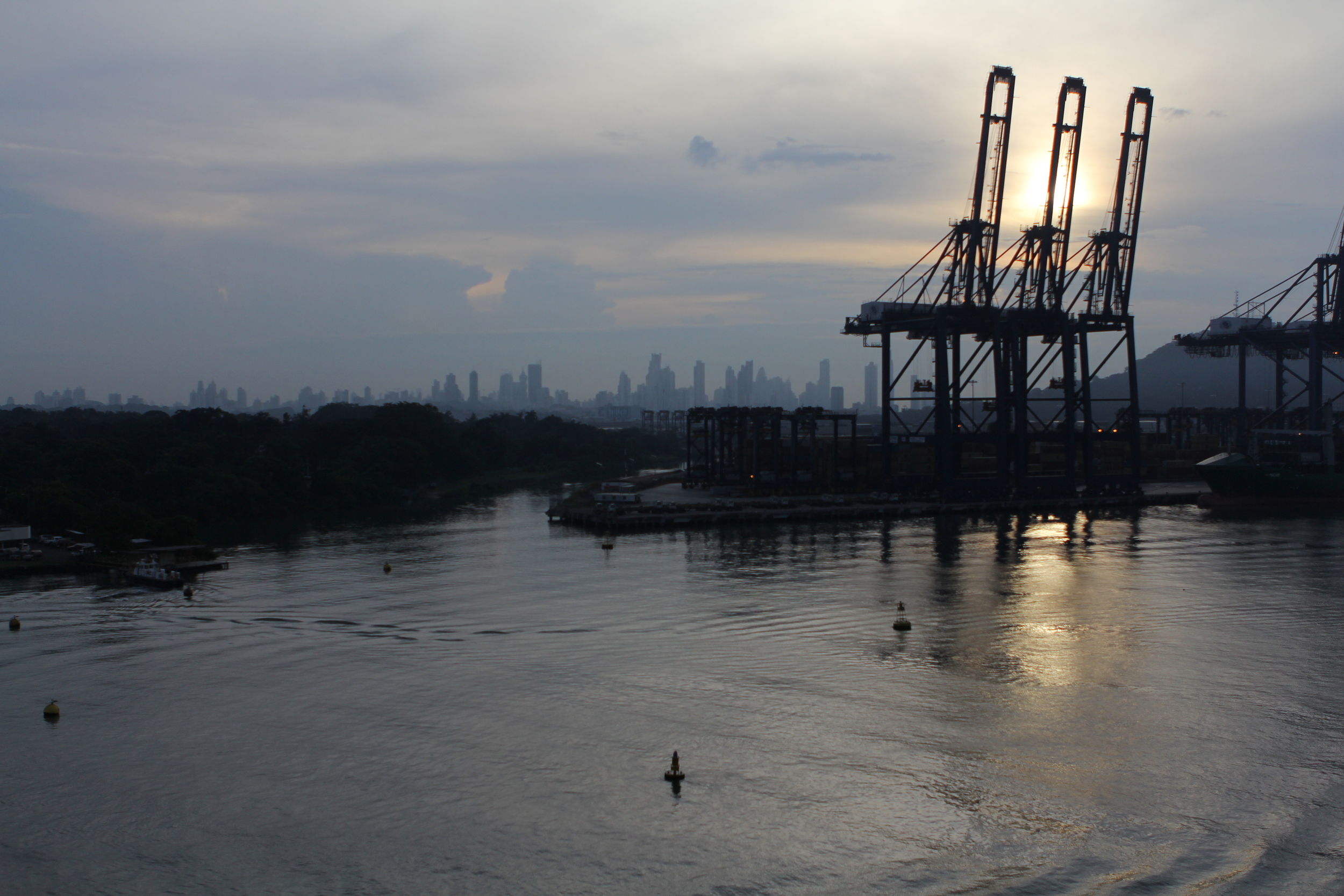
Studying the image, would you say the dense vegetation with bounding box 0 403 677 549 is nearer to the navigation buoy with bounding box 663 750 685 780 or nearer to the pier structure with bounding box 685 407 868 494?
the pier structure with bounding box 685 407 868 494

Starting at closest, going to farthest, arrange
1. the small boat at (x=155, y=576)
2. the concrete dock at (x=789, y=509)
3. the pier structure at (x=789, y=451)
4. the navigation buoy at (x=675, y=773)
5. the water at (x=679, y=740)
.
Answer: the water at (x=679, y=740)
the navigation buoy at (x=675, y=773)
the small boat at (x=155, y=576)
the concrete dock at (x=789, y=509)
the pier structure at (x=789, y=451)

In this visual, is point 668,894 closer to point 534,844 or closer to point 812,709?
point 534,844

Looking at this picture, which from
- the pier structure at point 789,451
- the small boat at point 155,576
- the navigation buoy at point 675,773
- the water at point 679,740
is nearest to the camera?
the water at point 679,740

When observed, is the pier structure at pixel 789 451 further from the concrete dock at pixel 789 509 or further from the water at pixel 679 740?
the water at pixel 679 740

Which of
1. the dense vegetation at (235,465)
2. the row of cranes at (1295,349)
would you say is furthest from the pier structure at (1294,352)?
the dense vegetation at (235,465)

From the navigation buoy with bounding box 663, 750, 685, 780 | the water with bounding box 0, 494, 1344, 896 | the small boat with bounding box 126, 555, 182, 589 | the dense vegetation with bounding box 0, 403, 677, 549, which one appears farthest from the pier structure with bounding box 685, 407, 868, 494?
the navigation buoy with bounding box 663, 750, 685, 780

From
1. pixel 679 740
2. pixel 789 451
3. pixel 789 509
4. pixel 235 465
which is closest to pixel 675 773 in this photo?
pixel 679 740

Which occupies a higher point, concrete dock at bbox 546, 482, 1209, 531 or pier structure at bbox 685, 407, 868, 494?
pier structure at bbox 685, 407, 868, 494

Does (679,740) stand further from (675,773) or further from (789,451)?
(789,451)
